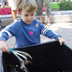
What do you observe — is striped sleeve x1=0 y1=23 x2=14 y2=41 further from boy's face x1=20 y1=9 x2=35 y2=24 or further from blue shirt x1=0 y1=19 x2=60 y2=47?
boy's face x1=20 y1=9 x2=35 y2=24

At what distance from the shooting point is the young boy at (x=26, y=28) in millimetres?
1452

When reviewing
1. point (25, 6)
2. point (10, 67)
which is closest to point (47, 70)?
point (10, 67)

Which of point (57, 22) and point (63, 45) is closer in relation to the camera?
point (63, 45)

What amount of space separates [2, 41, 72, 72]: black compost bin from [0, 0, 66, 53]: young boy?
12cm

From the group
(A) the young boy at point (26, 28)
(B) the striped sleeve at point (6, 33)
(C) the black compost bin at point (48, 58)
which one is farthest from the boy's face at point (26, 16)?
(C) the black compost bin at point (48, 58)

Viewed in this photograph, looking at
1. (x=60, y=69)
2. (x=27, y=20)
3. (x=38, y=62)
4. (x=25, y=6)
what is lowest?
(x=60, y=69)

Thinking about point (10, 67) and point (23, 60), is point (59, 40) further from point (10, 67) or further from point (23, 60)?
point (10, 67)

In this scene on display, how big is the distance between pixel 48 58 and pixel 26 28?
0.44m

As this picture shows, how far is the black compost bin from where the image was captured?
4.42ft

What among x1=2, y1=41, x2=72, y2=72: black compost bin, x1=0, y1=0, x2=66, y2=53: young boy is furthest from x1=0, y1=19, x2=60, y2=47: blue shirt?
x1=2, y1=41, x2=72, y2=72: black compost bin

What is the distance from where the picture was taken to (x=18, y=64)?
1.37m

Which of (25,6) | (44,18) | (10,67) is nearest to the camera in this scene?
(10,67)

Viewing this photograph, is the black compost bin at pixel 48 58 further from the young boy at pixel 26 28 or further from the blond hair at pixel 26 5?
the blond hair at pixel 26 5

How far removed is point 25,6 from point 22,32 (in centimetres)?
30
